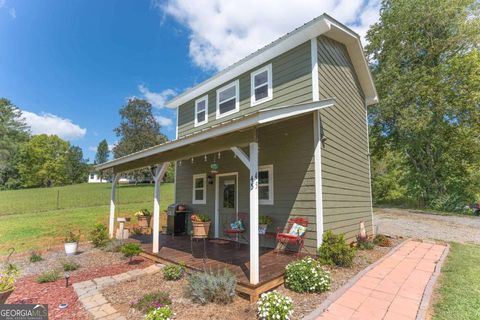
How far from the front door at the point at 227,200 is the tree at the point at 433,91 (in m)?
13.4

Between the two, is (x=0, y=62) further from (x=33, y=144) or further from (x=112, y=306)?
(x=33, y=144)

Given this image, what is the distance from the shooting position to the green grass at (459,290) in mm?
3582

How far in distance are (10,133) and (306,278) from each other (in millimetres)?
45032

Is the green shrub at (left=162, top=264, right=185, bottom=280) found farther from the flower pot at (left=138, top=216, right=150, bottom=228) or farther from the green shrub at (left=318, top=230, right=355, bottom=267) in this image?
the flower pot at (left=138, top=216, right=150, bottom=228)

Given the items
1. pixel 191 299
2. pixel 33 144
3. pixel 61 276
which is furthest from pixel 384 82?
pixel 33 144

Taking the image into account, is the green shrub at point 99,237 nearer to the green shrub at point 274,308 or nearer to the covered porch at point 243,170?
the covered porch at point 243,170

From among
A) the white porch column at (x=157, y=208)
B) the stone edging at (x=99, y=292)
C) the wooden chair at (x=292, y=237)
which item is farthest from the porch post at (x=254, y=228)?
the white porch column at (x=157, y=208)

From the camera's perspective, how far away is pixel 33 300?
4.36 m

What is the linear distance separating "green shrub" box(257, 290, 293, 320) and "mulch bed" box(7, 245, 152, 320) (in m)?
2.55

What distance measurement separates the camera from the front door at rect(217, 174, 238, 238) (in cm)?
808

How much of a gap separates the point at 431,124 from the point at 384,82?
13.1 feet

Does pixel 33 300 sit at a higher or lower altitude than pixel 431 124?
lower

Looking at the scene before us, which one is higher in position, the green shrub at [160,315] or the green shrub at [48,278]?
the green shrub at [160,315]

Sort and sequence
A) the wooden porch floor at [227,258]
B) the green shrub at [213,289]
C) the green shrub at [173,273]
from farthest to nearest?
the green shrub at [173,273]
the wooden porch floor at [227,258]
the green shrub at [213,289]
